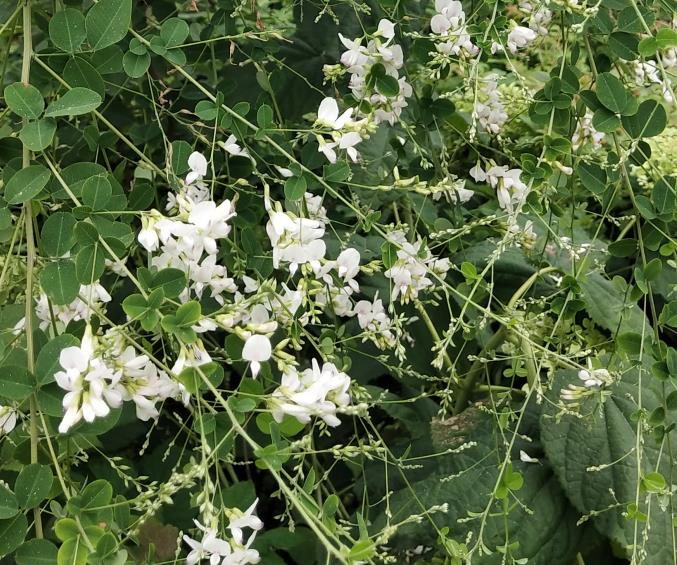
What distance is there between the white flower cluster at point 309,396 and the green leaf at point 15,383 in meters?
0.18

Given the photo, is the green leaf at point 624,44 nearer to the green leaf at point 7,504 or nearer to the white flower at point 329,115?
the white flower at point 329,115

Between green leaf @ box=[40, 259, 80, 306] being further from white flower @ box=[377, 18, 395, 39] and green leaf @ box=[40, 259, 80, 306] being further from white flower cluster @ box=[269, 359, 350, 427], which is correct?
white flower @ box=[377, 18, 395, 39]

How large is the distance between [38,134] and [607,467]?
78cm

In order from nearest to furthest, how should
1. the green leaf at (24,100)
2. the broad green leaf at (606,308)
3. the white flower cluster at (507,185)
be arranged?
the green leaf at (24,100), the white flower cluster at (507,185), the broad green leaf at (606,308)

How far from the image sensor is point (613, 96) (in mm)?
741

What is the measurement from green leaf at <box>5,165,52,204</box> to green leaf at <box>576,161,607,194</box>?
513 mm

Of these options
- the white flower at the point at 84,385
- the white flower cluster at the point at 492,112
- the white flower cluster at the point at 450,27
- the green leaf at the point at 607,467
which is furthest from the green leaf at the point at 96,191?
the green leaf at the point at 607,467

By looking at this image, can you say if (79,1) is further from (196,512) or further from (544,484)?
(544,484)

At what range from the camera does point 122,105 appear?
1.19 meters

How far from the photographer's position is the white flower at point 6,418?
2.02 ft

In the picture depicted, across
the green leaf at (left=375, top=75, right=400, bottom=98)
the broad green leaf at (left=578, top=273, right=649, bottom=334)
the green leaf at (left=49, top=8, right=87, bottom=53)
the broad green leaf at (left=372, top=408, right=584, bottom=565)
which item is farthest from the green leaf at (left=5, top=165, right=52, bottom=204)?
the broad green leaf at (left=578, top=273, right=649, bottom=334)

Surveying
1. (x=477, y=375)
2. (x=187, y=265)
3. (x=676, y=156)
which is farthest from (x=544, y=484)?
(x=676, y=156)

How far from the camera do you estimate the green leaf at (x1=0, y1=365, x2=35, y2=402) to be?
575mm

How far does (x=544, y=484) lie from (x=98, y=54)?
77 centimetres
